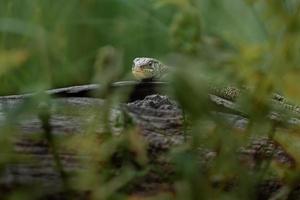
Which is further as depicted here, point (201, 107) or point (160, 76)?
point (160, 76)

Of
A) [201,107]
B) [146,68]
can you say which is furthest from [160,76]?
[201,107]

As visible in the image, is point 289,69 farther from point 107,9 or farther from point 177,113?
point 107,9

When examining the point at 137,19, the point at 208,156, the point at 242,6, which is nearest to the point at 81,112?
the point at 208,156

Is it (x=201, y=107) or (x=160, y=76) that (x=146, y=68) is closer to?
(x=160, y=76)

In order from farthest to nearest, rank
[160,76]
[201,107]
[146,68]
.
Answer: [146,68] < [160,76] < [201,107]

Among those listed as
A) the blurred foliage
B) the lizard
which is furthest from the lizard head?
the blurred foliage

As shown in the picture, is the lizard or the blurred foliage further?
the lizard

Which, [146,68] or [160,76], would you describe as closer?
[160,76]

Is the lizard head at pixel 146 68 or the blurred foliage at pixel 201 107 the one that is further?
the lizard head at pixel 146 68

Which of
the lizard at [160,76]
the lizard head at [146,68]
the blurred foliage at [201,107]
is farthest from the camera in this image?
the lizard head at [146,68]

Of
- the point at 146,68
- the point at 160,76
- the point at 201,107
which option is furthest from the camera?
the point at 146,68

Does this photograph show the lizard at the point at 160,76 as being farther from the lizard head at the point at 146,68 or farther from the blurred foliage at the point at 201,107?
the blurred foliage at the point at 201,107

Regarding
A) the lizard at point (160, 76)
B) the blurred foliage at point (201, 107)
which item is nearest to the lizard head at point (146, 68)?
the lizard at point (160, 76)

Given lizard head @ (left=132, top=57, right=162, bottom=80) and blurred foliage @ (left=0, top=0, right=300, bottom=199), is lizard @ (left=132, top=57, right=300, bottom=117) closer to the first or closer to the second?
lizard head @ (left=132, top=57, right=162, bottom=80)
